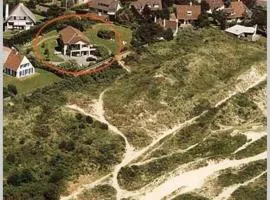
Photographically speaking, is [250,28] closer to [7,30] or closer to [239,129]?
[239,129]

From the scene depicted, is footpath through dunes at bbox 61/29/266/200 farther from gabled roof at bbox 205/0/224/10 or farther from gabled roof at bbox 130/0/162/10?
gabled roof at bbox 130/0/162/10

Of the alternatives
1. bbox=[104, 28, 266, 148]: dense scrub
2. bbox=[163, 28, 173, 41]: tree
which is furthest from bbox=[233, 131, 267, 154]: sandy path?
bbox=[163, 28, 173, 41]: tree

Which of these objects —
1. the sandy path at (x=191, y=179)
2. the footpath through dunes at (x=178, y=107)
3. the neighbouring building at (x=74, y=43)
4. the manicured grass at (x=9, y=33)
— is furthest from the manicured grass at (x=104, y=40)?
the sandy path at (x=191, y=179)

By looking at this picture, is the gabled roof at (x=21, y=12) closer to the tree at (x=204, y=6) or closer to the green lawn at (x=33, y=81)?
the green lawn at (x=33, y=81)

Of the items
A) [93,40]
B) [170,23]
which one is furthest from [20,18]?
[170,23]

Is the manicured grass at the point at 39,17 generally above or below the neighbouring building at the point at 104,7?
below

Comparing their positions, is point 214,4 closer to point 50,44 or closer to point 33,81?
point 50,44
